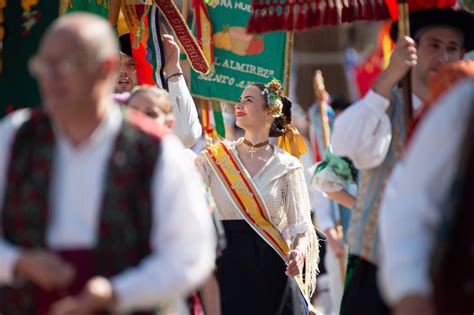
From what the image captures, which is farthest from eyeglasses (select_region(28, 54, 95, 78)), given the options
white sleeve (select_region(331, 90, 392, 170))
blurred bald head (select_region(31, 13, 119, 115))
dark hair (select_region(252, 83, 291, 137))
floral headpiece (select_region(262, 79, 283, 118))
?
dark hair (select_region(252, 83, 291, 137))

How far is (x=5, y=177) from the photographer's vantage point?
150 inches

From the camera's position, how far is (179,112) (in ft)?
20.9

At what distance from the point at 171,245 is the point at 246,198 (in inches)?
142

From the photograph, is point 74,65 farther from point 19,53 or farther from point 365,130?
point 19,53

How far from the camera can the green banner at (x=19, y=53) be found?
5.92 metres

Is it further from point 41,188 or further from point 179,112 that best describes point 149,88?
point 179,112

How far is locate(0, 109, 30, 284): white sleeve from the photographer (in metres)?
3.72

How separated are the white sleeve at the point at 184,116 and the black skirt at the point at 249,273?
1.11 meters

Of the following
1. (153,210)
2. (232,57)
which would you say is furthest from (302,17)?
(232,57)

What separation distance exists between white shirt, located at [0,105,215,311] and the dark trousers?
1334 mm

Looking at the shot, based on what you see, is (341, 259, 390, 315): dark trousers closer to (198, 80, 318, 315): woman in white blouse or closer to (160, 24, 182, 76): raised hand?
(160, 24, 182, 76): raised hand

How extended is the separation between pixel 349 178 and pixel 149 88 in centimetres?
191

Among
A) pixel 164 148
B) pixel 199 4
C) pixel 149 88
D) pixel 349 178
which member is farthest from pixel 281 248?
pixel 164 148

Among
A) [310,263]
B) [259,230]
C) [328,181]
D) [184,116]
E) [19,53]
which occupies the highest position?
[19,53]
